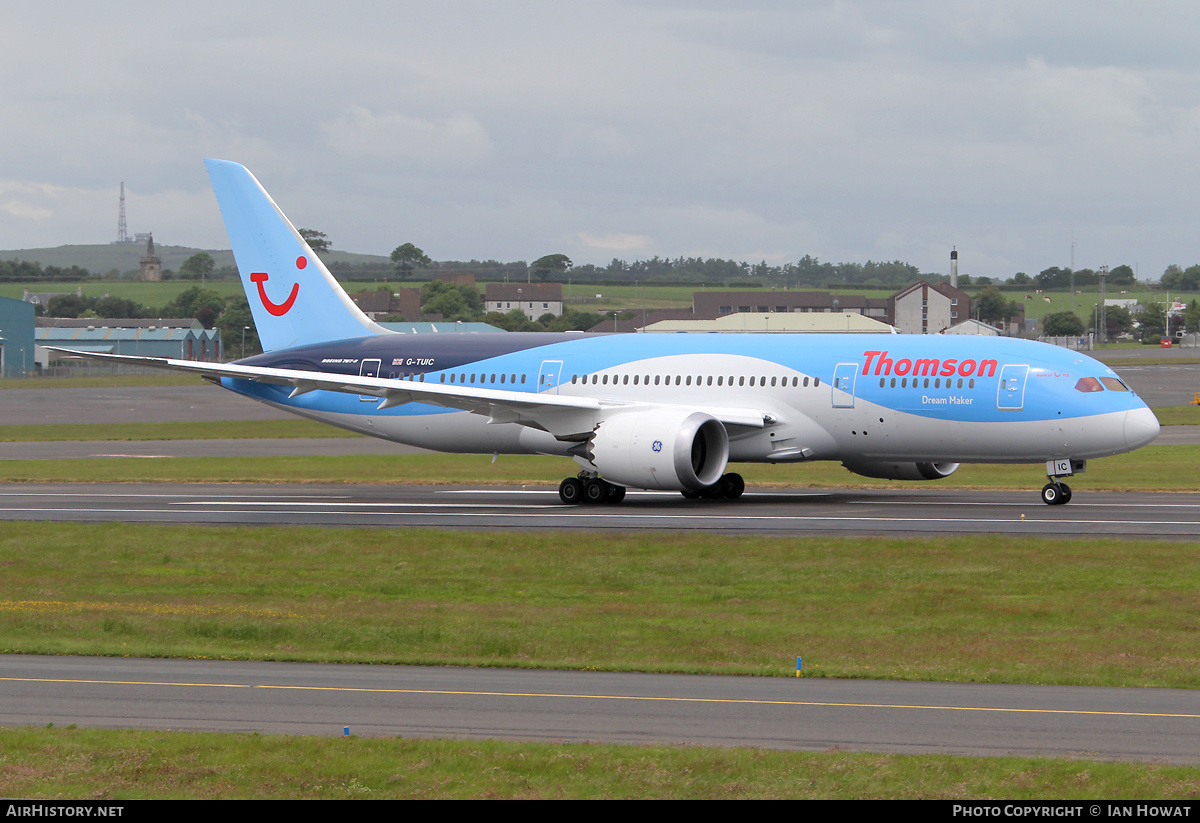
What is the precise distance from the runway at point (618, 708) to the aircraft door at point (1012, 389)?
18.2 m

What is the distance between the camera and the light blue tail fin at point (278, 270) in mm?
42500

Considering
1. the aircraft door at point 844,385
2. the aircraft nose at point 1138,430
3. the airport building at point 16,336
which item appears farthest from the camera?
the airport building at point 16,336

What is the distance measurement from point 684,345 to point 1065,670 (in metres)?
21.8

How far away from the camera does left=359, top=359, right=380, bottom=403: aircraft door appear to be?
40562 millimetres

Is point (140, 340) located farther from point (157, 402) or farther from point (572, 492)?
point (572, 492)

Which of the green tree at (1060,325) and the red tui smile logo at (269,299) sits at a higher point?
the green tree at (1060,325)

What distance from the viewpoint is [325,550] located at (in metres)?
26.9

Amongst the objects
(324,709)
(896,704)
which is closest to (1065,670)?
(896,704)


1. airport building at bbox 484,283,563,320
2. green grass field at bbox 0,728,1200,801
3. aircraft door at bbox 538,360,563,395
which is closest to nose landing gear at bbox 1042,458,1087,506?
aircraft door at bbox 538,360,563,395

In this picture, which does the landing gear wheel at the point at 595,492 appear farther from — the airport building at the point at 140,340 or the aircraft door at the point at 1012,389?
the airport building at the point at 140,340

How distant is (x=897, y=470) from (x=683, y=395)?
20.0 ft

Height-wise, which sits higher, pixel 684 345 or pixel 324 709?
pixel 684 345

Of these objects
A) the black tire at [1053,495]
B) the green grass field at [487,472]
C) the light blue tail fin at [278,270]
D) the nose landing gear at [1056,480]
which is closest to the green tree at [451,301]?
the green grass field at [487,472]

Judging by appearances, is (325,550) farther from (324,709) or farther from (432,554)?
(324,709)
